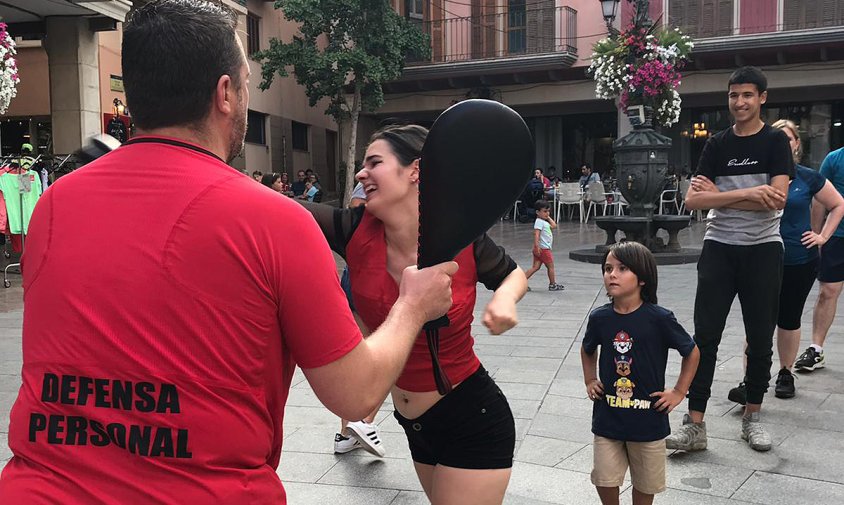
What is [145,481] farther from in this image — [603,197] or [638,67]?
[603,197]

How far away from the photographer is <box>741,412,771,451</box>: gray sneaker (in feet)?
13.2

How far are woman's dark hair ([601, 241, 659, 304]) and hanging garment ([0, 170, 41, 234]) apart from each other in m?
9.68

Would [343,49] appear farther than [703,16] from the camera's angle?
Yes

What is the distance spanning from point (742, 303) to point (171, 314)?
357 cm

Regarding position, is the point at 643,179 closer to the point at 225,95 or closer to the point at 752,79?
the point at 752,79

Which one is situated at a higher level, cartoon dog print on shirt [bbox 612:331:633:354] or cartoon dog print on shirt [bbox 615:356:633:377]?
cartoon dog print on shirt [bbox 612:331:633:354]

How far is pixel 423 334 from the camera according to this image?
2486 mm

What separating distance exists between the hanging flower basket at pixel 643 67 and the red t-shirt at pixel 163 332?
38.8ft

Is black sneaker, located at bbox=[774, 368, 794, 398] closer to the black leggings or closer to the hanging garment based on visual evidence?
the black leggings

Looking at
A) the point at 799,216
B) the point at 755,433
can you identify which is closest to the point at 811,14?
the point at 799,216

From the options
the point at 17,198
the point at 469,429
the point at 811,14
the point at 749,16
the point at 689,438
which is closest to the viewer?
the point at 469,429

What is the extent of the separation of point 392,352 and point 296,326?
223 mm

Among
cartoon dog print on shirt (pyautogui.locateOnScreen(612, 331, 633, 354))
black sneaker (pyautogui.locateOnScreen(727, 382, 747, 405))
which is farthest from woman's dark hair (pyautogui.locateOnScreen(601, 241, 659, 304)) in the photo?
black sneaker (pyautogui.locateOnScreen(727, 382, 747, 405))

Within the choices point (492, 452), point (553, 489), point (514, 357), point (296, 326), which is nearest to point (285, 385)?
point (296, 326)
